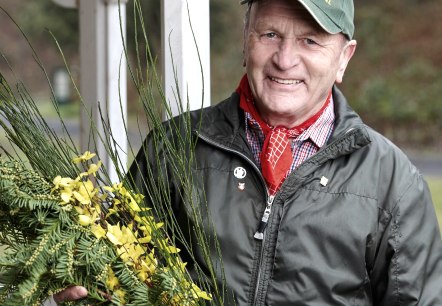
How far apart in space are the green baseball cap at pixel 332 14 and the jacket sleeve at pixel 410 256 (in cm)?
41

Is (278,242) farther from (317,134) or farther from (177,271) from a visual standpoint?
(177,271)

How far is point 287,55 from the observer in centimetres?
211

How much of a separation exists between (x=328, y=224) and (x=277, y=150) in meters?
0.21

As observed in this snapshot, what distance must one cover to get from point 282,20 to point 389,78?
17.9 m

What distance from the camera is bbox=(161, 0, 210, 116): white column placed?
2.58 m

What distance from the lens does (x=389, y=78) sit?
1961 cm

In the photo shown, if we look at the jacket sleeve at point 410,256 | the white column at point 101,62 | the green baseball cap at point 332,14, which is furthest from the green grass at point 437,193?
the green baseball cap at point 332,14

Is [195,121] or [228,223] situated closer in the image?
[228,223]

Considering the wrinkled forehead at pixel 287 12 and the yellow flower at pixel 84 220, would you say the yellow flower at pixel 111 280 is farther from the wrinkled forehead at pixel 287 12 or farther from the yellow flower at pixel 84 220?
the wrinkled forehead at pixel 287 12

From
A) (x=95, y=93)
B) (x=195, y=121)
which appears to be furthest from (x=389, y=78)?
(x=195, y=121)

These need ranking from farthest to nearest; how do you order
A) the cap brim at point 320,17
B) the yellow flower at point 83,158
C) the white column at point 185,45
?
the white column at point 185,45 < the cap brim at point 320,17 < the yellow flower at point 83,158

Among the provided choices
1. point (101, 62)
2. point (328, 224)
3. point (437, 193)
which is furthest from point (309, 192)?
point (437, 193)

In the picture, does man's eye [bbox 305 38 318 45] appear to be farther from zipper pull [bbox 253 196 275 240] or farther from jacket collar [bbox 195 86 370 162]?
zipper pull [bbox 253 196 275 240]

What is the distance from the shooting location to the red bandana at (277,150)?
213 cm
